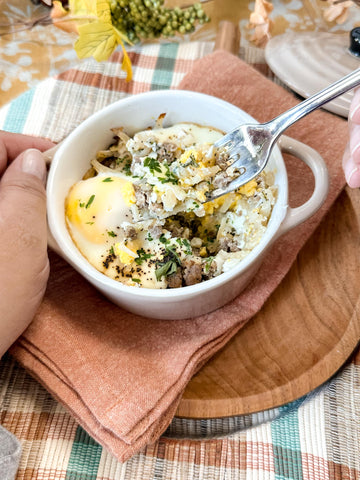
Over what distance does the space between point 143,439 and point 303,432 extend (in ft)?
1.21

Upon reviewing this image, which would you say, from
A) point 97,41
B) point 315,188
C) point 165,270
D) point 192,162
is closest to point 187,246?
point 165,270

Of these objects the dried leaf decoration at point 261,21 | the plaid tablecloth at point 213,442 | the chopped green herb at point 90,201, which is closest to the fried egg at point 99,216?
the chopped green herb at point 90,201

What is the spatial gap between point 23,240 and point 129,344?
0.34 metres

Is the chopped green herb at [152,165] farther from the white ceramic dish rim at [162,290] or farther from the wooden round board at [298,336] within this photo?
the wooden round board at [298,336]

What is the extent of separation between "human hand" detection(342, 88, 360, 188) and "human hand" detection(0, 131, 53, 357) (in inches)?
26.9

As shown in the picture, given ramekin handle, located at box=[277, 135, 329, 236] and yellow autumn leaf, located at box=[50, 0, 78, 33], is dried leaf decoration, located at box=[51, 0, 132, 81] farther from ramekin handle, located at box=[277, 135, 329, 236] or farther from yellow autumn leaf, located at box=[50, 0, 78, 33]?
ramekin handle, located at box=[277, 135, 329, 236]

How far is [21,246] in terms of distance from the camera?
1002 mm

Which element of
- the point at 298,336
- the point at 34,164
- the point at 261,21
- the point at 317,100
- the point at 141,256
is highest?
the point at 317,100

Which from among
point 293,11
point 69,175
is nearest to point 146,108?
point 69,175

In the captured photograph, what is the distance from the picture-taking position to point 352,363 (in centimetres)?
116

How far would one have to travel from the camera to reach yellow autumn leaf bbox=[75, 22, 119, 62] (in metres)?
1.43

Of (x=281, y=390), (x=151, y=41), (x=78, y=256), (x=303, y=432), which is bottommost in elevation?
(x=303, y=432)

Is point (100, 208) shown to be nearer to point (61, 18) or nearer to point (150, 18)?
point (150, 18)

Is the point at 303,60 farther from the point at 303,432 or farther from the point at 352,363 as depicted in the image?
the point at 303,432
